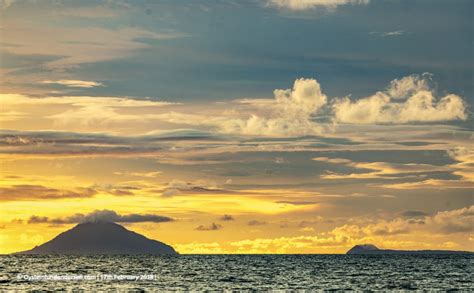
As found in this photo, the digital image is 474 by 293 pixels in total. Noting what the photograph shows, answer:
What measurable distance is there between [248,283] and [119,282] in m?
22.1

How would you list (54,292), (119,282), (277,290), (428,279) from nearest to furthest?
(54,292)
(277,290)
(119,282)
(428,279)

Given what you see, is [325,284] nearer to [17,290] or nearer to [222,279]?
[222,279]

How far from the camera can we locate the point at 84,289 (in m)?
110

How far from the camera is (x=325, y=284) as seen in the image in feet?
438

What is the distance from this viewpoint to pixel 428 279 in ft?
497

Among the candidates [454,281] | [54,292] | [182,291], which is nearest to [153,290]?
[182,291]

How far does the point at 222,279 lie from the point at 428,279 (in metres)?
42.1

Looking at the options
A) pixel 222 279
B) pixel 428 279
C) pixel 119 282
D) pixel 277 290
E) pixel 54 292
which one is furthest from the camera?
pixel 428 279

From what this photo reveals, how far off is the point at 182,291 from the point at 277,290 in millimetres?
15102

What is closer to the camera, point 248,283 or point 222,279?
point 248,283

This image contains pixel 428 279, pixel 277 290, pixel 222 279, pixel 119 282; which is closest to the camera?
pixel 277 290

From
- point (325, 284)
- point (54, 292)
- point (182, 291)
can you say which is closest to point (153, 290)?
point (182, 291)

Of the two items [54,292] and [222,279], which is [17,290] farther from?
[222,279]

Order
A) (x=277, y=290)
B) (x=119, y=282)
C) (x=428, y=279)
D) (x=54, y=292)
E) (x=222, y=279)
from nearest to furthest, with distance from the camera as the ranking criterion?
(x=54, y=292) < (x=277, y=290) < (x=119, y=282) < (x=222, y=279) < (x=428, y=279)
